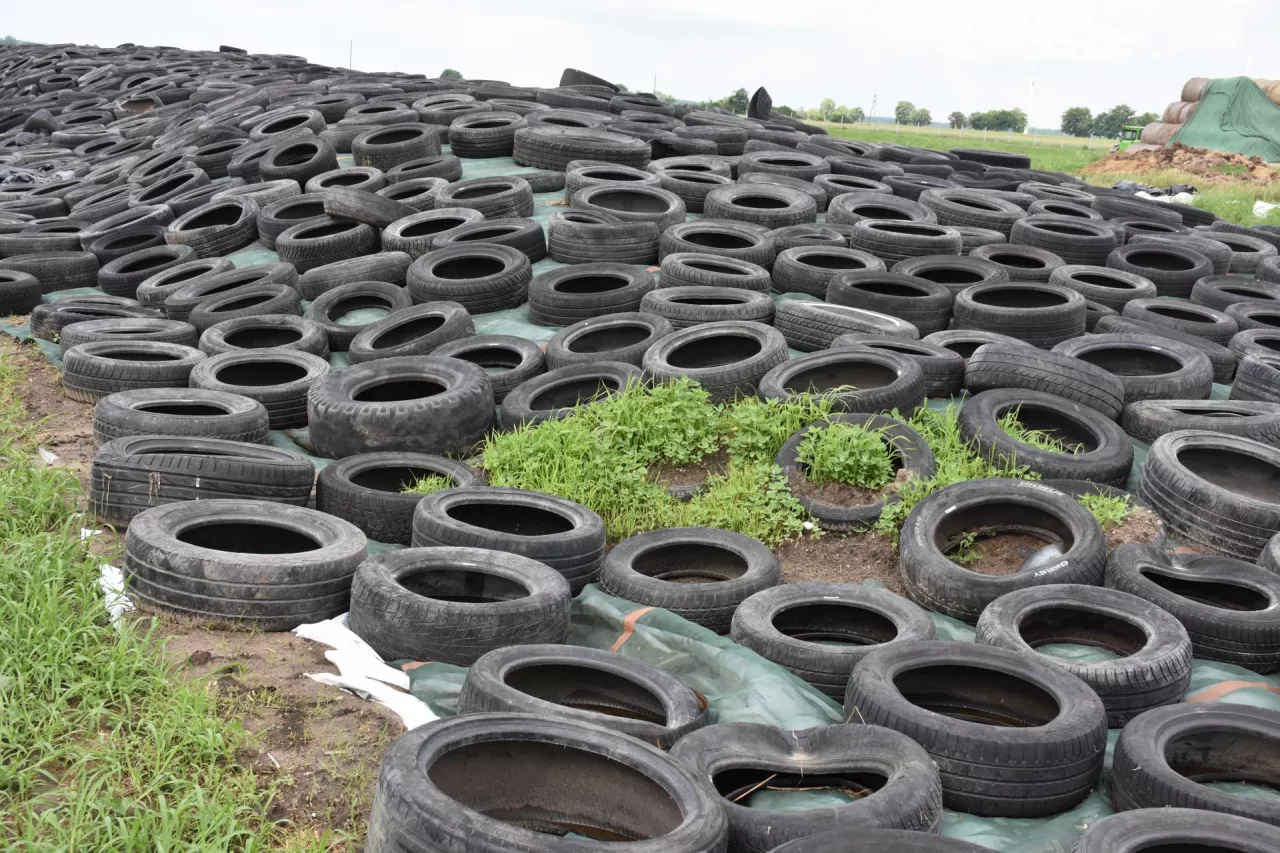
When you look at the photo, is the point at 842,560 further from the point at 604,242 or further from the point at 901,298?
the point at 604,242

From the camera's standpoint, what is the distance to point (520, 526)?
6789 mm

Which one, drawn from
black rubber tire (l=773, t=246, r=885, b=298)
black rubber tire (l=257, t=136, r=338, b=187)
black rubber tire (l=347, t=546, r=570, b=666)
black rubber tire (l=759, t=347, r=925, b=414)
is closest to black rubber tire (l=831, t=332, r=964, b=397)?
black rubber tire (l=759, t=347, r=925, b=414)

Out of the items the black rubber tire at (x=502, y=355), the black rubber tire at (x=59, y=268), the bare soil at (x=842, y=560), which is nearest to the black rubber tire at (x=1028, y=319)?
the bare soil at (x=842, y=560)

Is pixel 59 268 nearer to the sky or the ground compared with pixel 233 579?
nearer to the ground

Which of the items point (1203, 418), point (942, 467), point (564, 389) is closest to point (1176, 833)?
point (942, 467)

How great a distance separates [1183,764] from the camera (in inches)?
180

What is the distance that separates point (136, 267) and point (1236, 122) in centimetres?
3442

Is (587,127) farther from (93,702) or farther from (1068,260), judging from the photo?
(93,702)

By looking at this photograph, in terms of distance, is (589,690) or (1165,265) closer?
(589,690)

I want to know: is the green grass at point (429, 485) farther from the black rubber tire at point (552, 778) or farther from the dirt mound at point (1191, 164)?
the dirt mound at point (1191, 164)

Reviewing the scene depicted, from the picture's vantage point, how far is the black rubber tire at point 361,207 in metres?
11.9

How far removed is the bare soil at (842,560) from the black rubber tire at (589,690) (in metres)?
1.78

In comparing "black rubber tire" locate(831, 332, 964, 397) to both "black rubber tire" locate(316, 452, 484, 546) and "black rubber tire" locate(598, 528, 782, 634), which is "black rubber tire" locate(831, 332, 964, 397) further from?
"black rubber tire" locate(316, 452, 484, 546)

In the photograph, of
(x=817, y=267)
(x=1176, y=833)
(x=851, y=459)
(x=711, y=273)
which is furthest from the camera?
(x=817, y=267)
